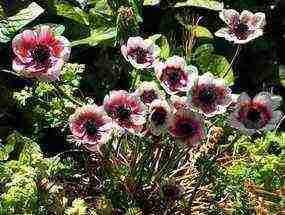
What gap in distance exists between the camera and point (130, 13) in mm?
2301

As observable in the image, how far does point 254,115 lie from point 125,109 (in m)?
0.32

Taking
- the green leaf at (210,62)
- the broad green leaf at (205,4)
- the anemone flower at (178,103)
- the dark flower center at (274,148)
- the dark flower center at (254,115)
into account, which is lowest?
the dark flower center at (274,148)

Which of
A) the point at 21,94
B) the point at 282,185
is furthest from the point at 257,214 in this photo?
the point at 21,94

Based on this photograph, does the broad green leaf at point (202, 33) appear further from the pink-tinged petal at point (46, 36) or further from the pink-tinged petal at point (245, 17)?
the pink-tinged petal at point (46, 36)

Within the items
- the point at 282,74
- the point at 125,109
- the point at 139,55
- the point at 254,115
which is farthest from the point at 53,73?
the point at 282,74

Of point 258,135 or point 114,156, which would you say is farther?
point 258,135

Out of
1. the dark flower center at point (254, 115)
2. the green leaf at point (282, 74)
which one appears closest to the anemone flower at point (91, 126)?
the dark flower center at point (254, 115)

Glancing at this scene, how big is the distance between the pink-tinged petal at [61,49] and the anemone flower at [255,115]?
0.43 m

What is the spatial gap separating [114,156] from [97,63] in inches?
20.4

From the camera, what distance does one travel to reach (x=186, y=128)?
185 centimetres

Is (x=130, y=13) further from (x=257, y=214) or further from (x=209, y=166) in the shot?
(x=257, y=214)

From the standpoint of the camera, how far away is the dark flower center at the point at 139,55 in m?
2.00

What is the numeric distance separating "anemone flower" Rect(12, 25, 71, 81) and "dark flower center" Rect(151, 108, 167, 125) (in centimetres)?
25

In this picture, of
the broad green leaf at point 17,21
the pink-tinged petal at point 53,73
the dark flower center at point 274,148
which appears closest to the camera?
the pink-tinged petal at point 53,73
